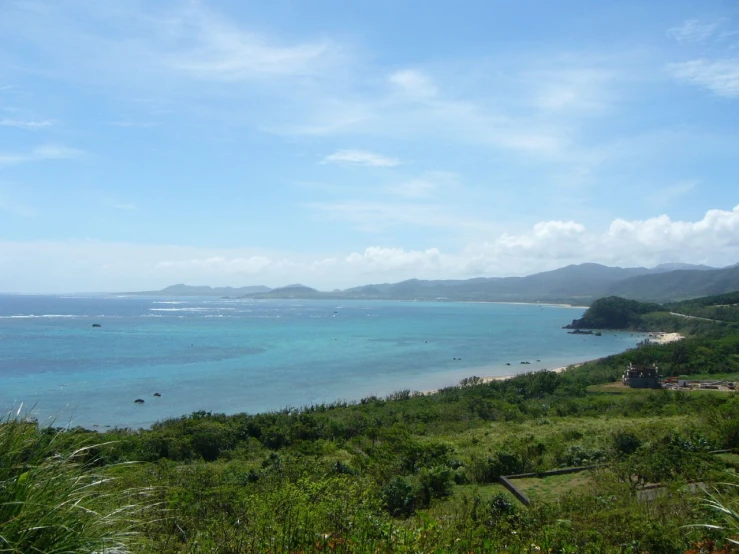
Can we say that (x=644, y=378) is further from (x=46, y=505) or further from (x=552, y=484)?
(x=46, y=505)

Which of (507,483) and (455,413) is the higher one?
(507,483)

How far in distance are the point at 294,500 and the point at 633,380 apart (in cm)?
3259

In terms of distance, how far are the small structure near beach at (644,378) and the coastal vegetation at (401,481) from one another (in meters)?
6.38

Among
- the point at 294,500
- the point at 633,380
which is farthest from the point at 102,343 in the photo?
the point at 294,500

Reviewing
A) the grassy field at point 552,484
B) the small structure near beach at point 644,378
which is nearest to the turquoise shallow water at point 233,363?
the small structure near beach at point 644,378

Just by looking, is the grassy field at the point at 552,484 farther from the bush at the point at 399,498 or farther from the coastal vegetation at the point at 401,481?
the bush at the point at 399,498

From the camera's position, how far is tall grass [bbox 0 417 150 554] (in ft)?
8.95

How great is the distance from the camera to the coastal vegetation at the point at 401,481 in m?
3.40

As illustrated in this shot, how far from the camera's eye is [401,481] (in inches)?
383

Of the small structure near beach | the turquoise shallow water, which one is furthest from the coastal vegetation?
the turquoise shallow water

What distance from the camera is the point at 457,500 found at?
954 centimetres

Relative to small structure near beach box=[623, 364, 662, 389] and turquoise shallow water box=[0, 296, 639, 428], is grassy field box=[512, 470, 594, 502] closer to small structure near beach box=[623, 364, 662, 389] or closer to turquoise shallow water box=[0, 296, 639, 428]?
turquoise shallow water box=[0, 296, 639, 428]

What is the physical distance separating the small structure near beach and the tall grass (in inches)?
1369

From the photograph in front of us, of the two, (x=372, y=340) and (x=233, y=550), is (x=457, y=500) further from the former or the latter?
(x=372, y=340)
